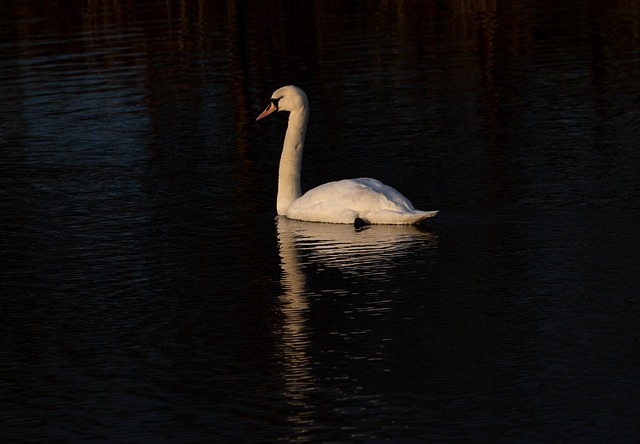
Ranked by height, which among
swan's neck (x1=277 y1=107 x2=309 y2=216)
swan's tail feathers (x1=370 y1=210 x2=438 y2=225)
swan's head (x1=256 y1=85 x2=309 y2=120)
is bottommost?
swan's tail feathers (x1=370 y1=210 x2=438 y2=225)

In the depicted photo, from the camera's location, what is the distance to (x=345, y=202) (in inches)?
601

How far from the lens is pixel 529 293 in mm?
12164

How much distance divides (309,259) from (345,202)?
1462 mm

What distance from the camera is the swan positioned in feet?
49.2

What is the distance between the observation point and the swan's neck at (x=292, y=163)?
16.2m

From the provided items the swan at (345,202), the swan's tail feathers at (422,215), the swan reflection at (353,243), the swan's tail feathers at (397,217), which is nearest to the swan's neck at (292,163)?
the swan at (345,202)

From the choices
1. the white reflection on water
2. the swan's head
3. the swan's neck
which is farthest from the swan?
the swan's head

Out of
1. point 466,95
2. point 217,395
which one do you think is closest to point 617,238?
point 217,395

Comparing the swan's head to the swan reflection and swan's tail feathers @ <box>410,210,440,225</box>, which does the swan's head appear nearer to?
the swan reflection

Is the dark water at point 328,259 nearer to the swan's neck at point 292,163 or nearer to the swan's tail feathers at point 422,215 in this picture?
the swan's tail feathers at point 422,215

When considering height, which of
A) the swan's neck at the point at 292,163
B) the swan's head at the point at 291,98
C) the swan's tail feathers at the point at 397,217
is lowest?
the swan's tail feathers at the point at 397,217

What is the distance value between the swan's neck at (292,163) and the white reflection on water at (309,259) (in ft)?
0.88

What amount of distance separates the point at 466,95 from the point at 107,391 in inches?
606

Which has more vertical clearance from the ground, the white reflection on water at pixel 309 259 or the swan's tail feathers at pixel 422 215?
the swan's tail feathers at pixel 422 215
